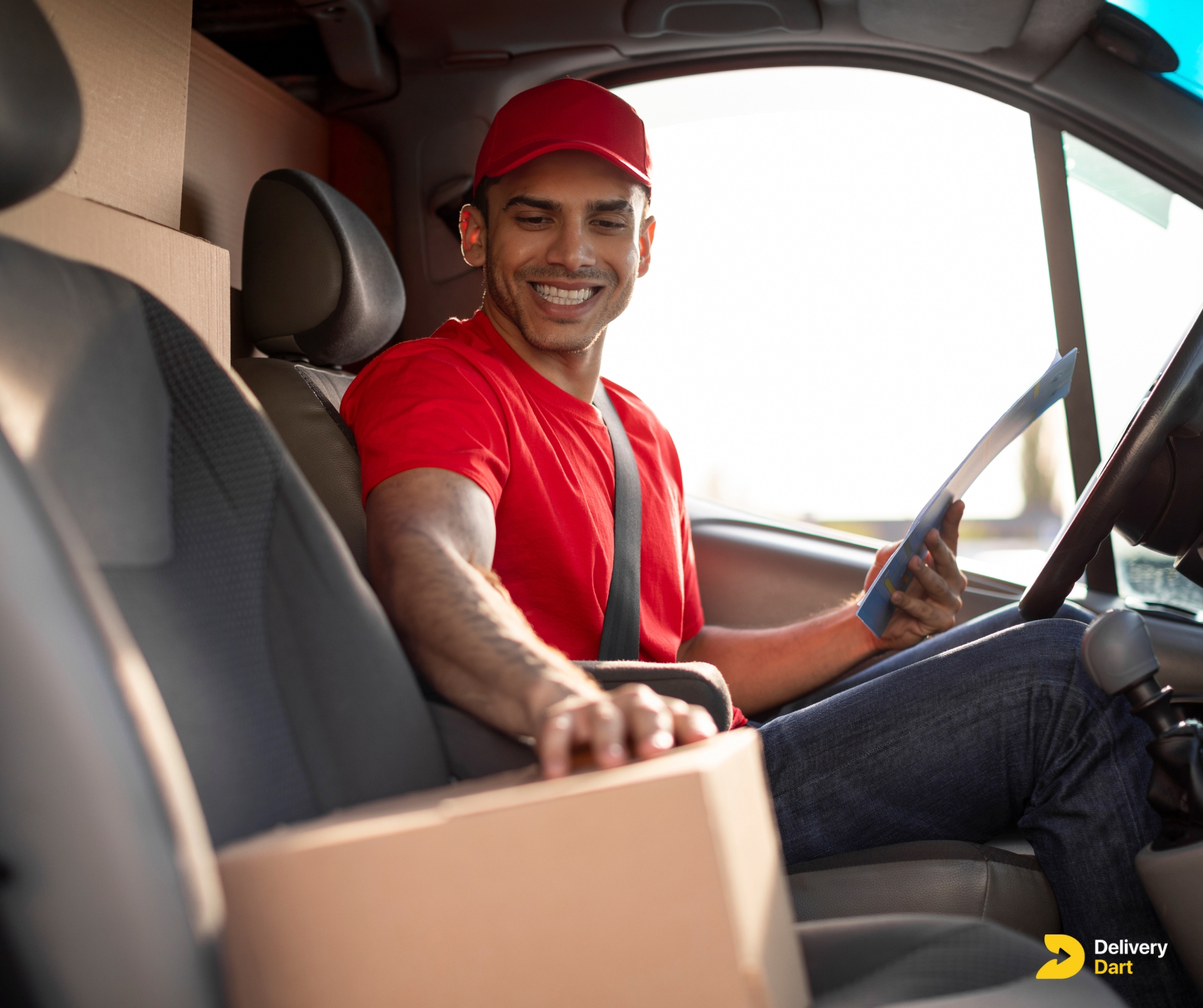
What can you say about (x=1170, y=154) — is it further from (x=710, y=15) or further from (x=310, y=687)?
(x=310, y=687)

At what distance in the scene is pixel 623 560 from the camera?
4.24ft

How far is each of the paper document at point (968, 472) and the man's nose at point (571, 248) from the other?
618 mm

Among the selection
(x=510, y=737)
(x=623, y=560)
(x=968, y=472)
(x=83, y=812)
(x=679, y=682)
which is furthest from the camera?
(x=623, y=560)

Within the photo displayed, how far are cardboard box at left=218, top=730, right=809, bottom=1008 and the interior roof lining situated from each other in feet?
5.12

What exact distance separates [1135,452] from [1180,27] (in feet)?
2.72

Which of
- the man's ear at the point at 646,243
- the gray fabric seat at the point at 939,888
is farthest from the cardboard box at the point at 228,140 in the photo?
the gray fabric seat at the point at 939,888

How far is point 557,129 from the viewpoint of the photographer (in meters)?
1.38

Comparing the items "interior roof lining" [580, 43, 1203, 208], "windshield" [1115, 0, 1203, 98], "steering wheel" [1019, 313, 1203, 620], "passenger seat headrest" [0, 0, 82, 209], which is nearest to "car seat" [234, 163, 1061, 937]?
Result: "steering wheel" [1019, 313, 1203, 620]

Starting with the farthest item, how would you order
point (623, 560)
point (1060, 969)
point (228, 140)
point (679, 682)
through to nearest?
point (228, 140) → point (623, 560) → point (679, 682) → point (1060, 969)

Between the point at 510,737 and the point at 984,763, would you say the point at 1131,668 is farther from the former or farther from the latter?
the point at 510,737

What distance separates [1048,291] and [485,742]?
1.54 metres

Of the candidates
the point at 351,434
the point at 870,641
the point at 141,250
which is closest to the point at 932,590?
the point at 870,641

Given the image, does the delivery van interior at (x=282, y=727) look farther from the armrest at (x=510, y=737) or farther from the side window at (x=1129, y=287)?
the side window at (x=1129, y=287)

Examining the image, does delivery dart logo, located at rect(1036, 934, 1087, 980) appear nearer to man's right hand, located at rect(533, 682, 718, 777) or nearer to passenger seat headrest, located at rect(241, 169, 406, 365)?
man's right hand, located at rect(533, 682, 718, 777)
